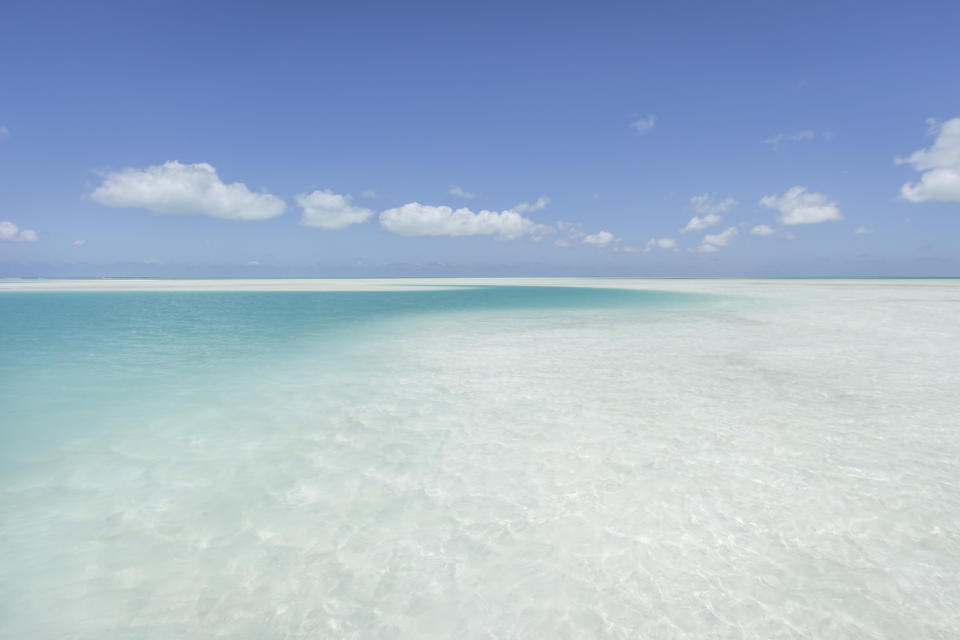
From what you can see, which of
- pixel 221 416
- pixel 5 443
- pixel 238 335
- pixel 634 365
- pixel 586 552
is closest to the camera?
pixel 586 552

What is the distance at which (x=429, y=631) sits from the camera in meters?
2.27

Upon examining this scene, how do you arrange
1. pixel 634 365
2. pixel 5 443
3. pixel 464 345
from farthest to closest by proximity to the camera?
pixel 464 345 → pixel 634 365 → pixel 5 443

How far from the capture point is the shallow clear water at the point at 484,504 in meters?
2.38

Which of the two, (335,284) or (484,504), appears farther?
→ (335,284)

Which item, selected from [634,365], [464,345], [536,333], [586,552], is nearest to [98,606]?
[586,552]

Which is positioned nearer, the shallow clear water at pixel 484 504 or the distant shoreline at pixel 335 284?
the shallow clear water at pixel 484 504

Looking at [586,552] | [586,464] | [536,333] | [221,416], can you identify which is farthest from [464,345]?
[586,552]

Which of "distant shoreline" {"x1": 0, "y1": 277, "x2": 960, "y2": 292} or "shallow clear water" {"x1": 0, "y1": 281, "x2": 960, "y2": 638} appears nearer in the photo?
"shallow clear water" {"x1": 0, "y1": 281, "x2": 960, "y2": 638}

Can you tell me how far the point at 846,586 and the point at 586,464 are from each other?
187cm

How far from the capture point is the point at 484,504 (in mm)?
3449

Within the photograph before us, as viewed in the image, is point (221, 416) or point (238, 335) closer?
point (221, 416)

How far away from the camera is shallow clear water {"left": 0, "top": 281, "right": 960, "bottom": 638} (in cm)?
238

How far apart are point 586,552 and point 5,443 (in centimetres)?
554

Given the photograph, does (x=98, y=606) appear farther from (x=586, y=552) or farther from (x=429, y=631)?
(x=586, y=552)
